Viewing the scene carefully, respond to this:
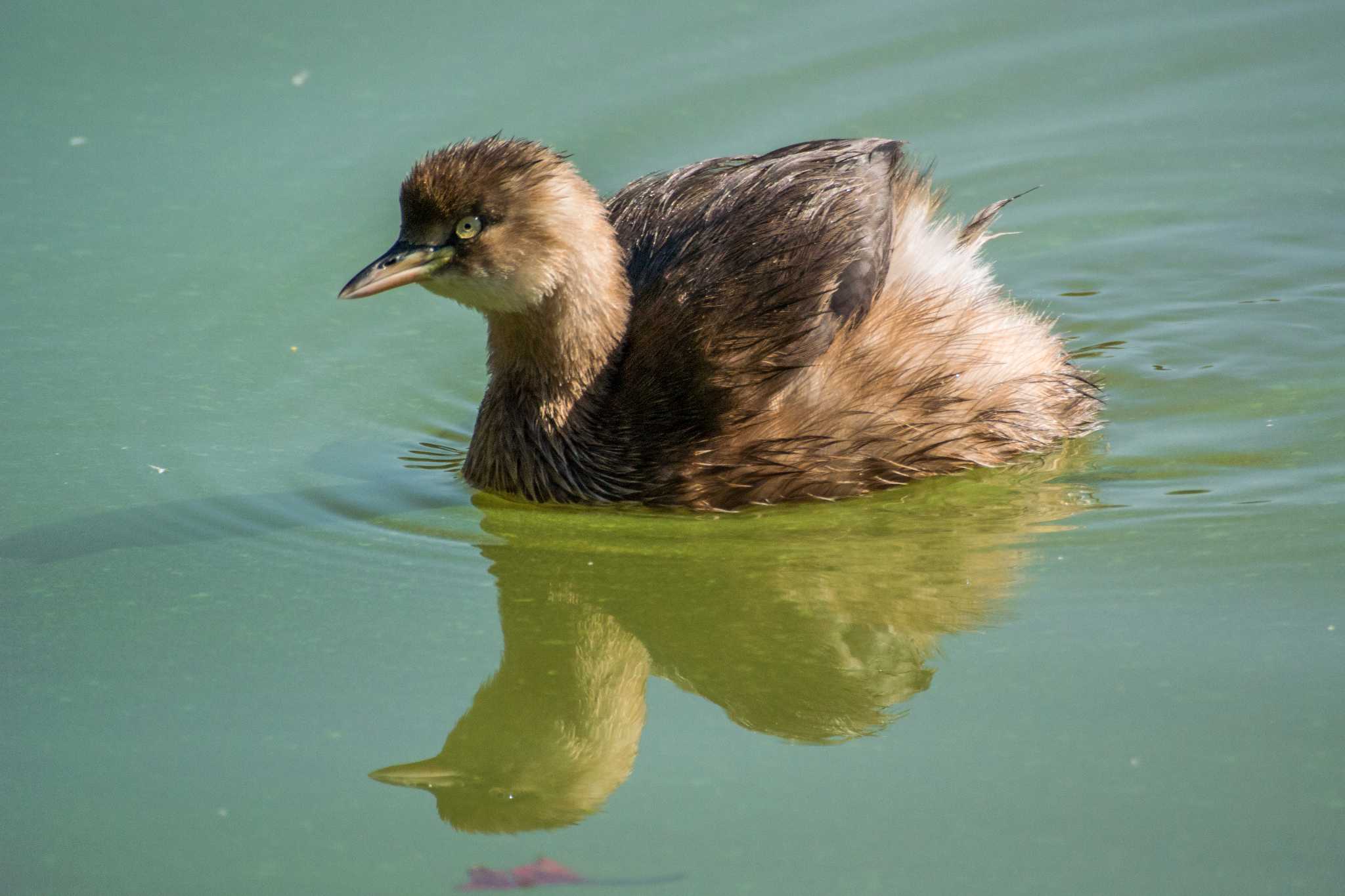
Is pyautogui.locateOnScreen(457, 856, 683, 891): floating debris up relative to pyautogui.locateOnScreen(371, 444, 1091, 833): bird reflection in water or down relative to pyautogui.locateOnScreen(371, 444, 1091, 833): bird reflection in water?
up

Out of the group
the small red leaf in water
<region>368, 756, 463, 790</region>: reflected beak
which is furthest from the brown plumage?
the small red leaf in water

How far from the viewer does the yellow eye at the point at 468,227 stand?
5.88 metres

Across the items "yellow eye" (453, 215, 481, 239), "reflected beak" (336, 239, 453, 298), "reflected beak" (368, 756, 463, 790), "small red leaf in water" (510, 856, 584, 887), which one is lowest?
"small red leaf in water" (510, 856, 584, 887)

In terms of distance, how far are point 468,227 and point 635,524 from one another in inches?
45.3

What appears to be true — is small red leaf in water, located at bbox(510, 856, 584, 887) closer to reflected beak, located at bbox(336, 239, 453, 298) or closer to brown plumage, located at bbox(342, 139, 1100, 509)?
brown plumage, located at bbox(342, 139, 1100, 509)

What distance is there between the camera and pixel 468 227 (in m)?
5.89

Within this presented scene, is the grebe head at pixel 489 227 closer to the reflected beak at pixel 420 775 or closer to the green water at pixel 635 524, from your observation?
the green water at pixel 635 524

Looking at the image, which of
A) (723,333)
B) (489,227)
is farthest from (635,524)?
(489,227)

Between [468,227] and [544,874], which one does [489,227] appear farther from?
[544,874]

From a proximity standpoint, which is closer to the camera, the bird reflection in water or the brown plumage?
the bird reflection in water

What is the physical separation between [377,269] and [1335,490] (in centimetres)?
323

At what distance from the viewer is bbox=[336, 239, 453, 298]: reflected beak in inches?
227

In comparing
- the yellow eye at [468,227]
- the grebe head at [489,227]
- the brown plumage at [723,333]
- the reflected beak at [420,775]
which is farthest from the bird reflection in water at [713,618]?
the yellow eye at [468,227]

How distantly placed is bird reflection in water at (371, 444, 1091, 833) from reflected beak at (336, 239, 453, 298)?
81 cm
